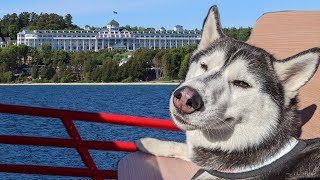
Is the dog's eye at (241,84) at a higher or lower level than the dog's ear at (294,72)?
lower

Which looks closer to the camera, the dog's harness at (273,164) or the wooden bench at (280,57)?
the dog's harness at (273,164)

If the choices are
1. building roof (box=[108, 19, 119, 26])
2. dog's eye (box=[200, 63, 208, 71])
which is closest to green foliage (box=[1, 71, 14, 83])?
building roof (box=[108, 19, 119, 26])

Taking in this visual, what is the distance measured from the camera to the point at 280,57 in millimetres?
2930

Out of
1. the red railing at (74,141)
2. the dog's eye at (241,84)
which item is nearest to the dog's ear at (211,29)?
the dog's eye at (241,84)

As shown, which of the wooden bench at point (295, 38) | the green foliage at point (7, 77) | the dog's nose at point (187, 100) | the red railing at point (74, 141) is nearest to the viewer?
the dog's nose at point (187, 100)

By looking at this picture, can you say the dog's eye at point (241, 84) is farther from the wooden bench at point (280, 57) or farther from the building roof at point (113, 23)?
the building roof at point (113, 23)

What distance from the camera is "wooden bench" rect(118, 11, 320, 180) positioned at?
8.21ft

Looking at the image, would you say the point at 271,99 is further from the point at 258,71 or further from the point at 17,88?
the point at 17,88

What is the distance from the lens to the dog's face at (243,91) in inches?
73.3

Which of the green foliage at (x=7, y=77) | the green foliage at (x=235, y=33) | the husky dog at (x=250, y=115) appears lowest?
the green foliage at (x=7, y=77)

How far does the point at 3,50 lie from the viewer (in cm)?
8888

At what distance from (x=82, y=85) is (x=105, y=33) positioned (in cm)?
2571

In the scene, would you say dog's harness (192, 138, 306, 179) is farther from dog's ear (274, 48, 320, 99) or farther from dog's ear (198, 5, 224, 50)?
dog's ear (198, 5, 224, 50)

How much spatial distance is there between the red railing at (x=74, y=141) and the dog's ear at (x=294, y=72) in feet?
3.50
